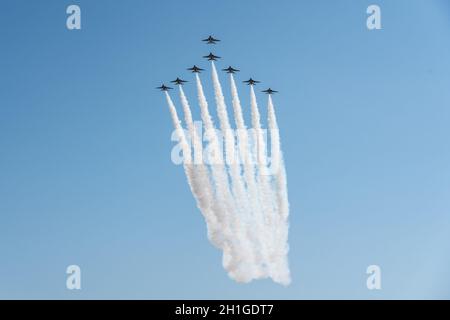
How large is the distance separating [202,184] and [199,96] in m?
11.6

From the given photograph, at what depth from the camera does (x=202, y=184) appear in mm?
127562

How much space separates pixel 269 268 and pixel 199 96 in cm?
2380
